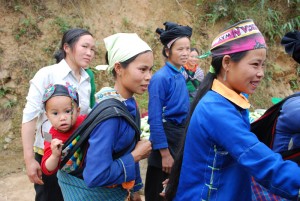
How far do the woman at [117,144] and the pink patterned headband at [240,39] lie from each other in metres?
0.61

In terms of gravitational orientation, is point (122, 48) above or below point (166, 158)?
above

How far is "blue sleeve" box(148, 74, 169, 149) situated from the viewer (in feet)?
10.2

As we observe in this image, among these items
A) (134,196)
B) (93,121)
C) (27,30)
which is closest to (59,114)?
(93,121)

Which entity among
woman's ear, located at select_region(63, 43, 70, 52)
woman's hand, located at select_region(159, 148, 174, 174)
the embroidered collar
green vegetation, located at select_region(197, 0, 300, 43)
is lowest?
woman's hand, located at select_region(159, 148, 174, 174)

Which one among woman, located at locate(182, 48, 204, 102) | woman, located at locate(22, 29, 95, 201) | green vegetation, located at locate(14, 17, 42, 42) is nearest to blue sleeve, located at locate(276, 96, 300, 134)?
woman, located at locate(22, 29, 95, 201)

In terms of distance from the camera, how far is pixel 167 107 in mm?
3232

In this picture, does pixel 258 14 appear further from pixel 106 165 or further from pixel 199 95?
pixel 106 165

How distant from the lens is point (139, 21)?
24.7 ft

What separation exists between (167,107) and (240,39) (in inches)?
67.3

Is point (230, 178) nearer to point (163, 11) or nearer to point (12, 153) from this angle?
point (12, 153)

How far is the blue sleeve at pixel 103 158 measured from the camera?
1771 millimetres

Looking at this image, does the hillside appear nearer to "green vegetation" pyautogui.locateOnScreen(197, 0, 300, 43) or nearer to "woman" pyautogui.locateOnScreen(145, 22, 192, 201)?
"green vegetation" pyautogui.locateOnScreen(197, 0, 300, 43)

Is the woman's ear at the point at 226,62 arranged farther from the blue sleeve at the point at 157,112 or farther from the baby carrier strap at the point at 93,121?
the blue sleeve at the point at 157,112

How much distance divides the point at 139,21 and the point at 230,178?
6.35m
